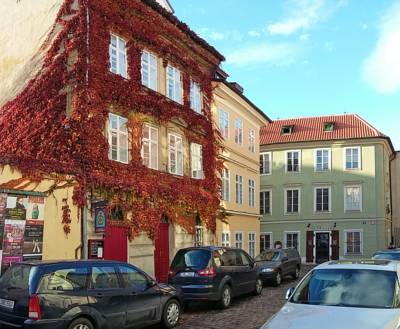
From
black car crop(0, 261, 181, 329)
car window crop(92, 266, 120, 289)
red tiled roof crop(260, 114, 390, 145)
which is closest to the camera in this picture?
black car crop(0, 261, 181, 329)

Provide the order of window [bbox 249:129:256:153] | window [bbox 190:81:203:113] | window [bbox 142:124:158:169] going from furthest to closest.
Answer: window [bbox 249:129:256:153], window [bbox 190:81:203:113], window [bbox 142:124:158:169]

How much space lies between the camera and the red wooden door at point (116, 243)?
17328 mm

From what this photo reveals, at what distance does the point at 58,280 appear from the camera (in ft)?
31.0

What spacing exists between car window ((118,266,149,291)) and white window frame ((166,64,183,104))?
475 inches

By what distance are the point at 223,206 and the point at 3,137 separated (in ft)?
41.5

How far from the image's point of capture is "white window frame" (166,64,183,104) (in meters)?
22.5

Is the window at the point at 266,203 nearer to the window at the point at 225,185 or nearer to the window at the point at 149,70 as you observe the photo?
the window at the point at 225,185

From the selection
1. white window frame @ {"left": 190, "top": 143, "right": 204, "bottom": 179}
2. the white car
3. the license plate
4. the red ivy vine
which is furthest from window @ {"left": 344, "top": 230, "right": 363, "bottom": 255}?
the license plate

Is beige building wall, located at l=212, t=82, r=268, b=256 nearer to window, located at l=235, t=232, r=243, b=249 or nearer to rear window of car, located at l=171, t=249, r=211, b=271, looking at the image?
window, located at l=235, t=232, r=243, b=249

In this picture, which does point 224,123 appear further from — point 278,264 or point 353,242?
point 353,242

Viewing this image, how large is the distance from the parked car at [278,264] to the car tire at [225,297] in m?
6.48

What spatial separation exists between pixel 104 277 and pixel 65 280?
41.9 inches

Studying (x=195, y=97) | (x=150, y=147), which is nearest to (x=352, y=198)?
(x=195, y=97)

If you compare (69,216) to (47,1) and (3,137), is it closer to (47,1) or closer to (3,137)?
(3,137)
